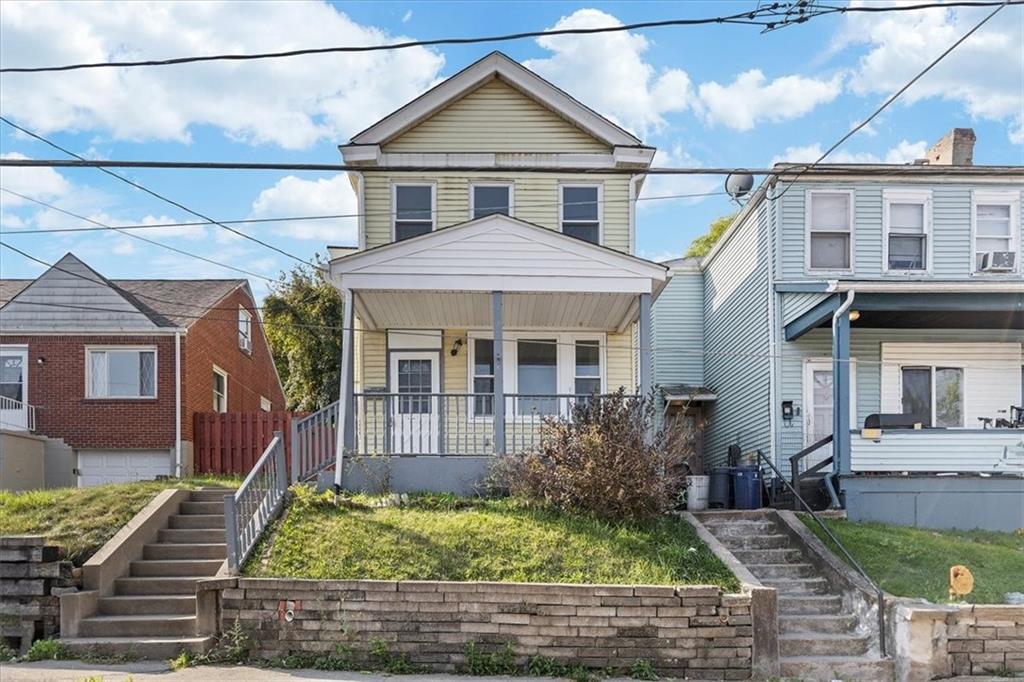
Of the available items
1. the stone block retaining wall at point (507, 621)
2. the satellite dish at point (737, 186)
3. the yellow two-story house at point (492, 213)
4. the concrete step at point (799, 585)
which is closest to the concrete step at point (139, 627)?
the stone block retaining wall at point (507, 621)

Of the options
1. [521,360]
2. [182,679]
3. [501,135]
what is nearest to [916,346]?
[521,360]

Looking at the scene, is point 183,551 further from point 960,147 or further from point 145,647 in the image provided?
point 960,147

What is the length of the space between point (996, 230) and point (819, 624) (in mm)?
10195

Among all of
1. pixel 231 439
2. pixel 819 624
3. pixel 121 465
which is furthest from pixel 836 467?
pixel 121 465

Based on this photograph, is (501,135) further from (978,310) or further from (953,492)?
(953,492)

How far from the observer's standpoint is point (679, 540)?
34.9 ft

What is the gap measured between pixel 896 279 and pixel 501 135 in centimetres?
776

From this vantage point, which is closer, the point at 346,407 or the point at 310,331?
the point at 346,407

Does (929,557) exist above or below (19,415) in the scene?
below

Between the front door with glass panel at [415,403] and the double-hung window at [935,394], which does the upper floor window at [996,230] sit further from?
the front door with glass panel at [415,403]

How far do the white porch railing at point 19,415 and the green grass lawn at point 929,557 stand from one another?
16689 mm

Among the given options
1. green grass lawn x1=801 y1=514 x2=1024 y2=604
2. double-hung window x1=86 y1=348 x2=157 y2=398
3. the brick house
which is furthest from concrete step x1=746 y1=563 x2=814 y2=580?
double-hung window x1=86 y1=348 x2=157 y2=398

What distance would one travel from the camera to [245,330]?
85.0 feet

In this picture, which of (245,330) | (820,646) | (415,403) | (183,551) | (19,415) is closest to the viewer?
(820,646)
